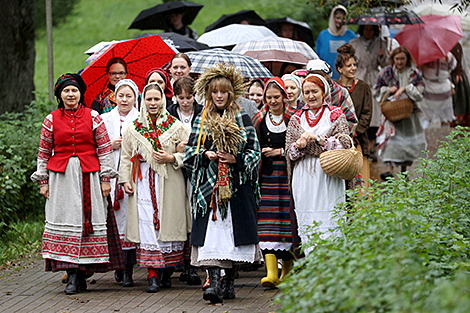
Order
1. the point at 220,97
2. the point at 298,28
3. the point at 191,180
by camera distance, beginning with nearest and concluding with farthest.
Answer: the point at 220,97, the point at 191,180, the point at 298,28

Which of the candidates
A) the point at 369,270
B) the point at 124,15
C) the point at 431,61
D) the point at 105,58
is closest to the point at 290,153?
the point at 105,58

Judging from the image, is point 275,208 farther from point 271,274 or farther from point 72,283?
point 72,283

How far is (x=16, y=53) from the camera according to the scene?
14.1 metres

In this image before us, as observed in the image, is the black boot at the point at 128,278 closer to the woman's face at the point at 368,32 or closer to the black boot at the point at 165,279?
the black boot at the point at 165,279

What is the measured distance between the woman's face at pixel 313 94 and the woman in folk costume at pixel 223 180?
68 centimetres

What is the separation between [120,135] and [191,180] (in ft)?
4.57

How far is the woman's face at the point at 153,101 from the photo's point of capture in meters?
7.60

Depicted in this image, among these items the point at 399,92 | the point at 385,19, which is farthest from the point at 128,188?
the point at 385,19

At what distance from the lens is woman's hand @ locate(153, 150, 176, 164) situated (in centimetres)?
752

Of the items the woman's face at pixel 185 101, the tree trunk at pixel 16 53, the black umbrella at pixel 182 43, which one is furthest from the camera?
the tree trunk at pixel 16 53

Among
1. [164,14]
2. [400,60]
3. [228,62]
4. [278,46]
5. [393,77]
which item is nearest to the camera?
[228,62]

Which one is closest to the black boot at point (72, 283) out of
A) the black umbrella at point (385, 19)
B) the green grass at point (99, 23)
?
the black umbrella at point (385, 19)

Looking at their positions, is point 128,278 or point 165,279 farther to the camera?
point 128,278

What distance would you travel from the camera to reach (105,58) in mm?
8664
